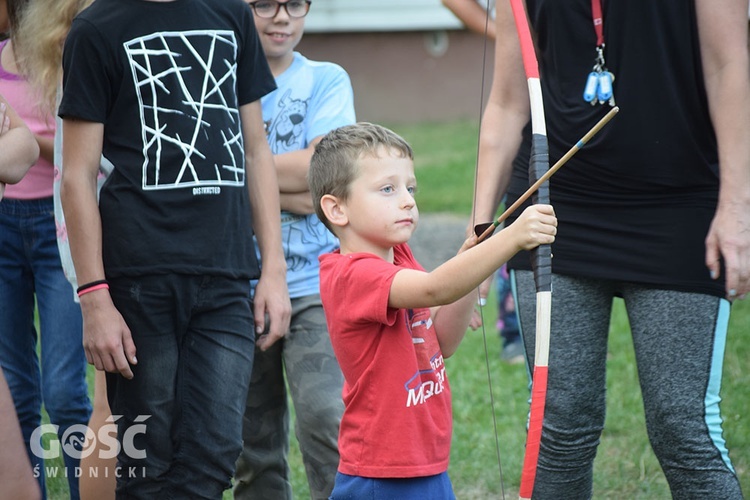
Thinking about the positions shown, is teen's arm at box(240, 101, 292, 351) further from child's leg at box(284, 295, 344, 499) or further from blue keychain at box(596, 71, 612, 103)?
blue keychain at box(596, 71, 612, 103)

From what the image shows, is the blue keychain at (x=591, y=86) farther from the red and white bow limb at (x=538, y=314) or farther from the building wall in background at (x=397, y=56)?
the building wall in background at (x=397, y=56)

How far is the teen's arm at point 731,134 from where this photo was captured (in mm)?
2459

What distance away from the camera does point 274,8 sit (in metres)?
3.38

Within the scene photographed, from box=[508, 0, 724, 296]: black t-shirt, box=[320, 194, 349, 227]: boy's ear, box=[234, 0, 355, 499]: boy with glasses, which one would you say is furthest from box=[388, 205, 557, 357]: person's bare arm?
box=[234, 0, 355, 499]: boy with glasses

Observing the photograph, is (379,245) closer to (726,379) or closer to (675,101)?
(675,101)

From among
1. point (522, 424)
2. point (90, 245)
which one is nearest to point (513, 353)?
point (522, 424)

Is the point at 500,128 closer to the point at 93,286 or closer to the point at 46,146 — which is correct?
the point at 93,286

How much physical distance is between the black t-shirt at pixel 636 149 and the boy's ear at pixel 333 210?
613 mm

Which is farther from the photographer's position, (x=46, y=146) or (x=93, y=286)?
(x=46, y=146)

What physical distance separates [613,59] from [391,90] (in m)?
13.5

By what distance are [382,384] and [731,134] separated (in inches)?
39.8

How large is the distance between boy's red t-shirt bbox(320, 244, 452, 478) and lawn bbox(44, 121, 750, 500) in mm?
474

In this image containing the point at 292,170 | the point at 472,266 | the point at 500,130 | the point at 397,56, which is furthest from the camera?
the point at 397,56

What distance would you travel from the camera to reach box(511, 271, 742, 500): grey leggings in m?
2.51
